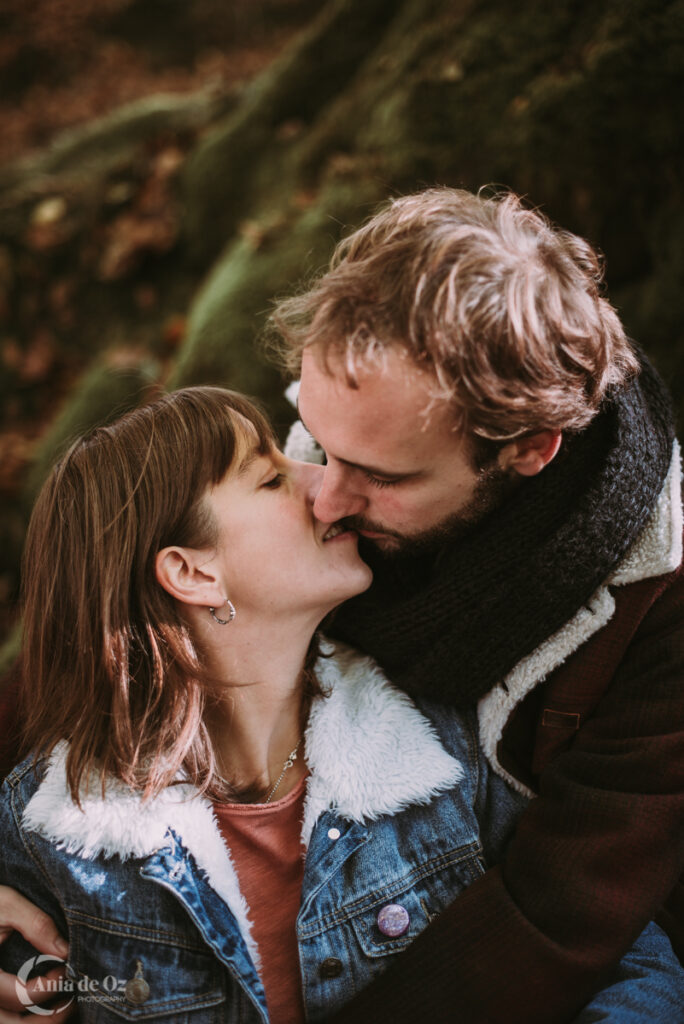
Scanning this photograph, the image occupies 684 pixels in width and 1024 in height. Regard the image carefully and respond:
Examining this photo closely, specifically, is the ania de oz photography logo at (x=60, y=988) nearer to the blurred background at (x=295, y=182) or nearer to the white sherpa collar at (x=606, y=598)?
the white sherpa collar at (x=606, y=598)

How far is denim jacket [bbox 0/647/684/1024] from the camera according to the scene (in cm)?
193

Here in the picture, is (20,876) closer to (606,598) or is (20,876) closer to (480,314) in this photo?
(606,598)

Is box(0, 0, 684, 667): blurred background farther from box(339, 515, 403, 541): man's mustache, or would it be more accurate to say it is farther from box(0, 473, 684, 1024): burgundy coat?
box(0, 473, 684, 1024): burgundy coat

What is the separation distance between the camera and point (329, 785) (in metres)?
2.08

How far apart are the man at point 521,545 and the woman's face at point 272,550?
0.32 ft

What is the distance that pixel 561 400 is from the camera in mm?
1931

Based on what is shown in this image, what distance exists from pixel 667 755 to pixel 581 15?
2.70m

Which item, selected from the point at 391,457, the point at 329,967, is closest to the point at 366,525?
the point at 391,457

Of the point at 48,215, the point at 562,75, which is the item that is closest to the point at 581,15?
the point at 562,75

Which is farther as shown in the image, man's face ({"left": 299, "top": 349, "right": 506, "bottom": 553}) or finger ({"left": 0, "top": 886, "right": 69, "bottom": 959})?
finger ({"left": 0, "top": 886, "right": 69, "bottom": 959})

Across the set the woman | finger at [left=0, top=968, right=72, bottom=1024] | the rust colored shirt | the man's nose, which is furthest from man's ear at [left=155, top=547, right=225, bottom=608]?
finger at [left=0, top=968, right=72, bottom=1024]

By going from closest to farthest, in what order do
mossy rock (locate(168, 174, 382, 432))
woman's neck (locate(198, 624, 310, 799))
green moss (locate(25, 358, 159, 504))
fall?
woman's neck (locate(198, 624, 310, 799)) → mossy rock (locate(168, 174, 382, 432)) → green moss (locate(25, 358, 159, 504))

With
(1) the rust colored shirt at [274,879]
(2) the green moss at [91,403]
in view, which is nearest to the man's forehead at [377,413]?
(1) the rust colored shirt at [274,879]

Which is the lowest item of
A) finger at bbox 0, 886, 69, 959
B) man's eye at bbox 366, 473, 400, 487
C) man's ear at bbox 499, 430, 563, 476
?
finger at bbox 0, 886, 69, 959
